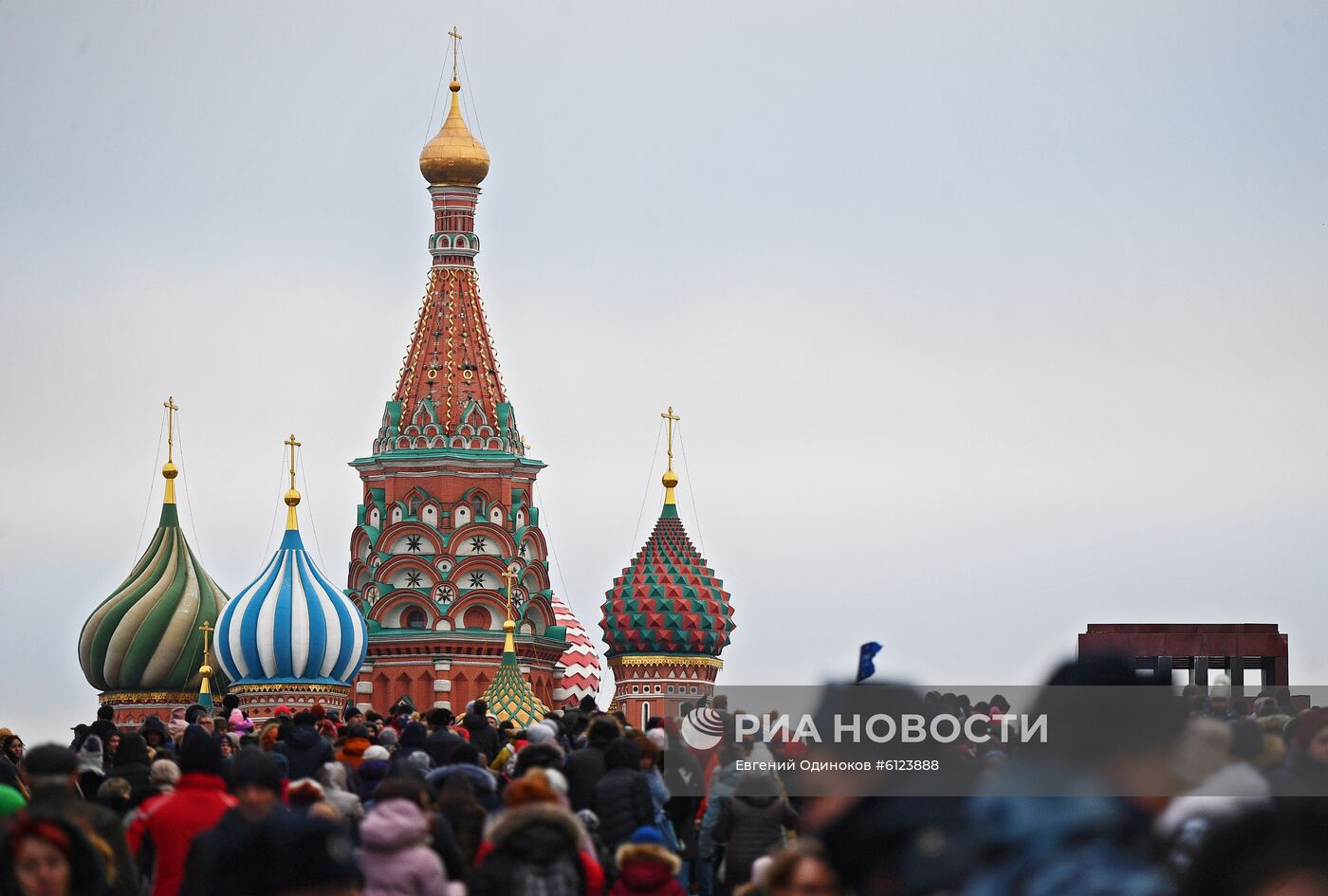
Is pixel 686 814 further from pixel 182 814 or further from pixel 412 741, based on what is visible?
pixel 182 814

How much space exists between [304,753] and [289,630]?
1865 inches

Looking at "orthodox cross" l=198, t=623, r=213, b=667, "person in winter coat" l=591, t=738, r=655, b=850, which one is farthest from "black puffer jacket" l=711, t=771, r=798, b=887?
"orthodox cross" l=198, t=623, r=213, b=667

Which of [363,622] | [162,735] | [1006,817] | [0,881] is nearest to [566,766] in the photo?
[162,735]

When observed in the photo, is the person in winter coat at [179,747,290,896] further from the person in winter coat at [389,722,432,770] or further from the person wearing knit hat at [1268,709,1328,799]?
the person in winter coat at [389,722,432,770]

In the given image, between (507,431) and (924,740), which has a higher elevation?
Answer: (507,431)

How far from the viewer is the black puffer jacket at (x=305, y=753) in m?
15.2

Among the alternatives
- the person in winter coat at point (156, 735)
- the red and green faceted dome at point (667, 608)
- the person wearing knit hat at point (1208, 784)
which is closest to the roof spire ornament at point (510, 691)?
the red and green faceted dome at point (667, 608)

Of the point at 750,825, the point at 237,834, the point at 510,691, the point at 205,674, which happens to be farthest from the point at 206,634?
the point at 237,834

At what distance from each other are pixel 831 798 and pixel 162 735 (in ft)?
29.9

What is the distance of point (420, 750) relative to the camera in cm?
1515

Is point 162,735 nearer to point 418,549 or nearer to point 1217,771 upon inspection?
point 1217,771

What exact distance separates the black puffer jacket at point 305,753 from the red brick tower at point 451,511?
5240cm

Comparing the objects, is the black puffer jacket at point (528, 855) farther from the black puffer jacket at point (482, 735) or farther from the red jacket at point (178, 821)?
the black puffer jacket at point (482, 735)

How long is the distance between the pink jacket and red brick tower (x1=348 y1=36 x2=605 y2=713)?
5763cm
